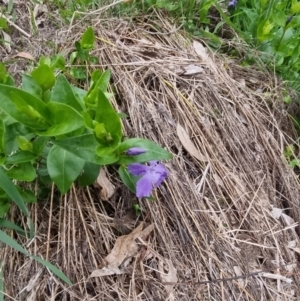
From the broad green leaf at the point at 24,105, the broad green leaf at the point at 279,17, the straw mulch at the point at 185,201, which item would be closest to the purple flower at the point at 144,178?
the straw mulch at the point at 185,201

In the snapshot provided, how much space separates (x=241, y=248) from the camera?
Result: 3.84 feet

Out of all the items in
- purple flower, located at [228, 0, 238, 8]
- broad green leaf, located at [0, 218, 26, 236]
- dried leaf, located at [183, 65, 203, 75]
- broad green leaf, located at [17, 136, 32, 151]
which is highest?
purple flower, located at [228, 0, 238, 8]

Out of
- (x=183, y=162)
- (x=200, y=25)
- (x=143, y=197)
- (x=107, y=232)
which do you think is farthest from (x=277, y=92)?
(x=107, y=232)

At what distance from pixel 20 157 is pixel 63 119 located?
0.13 meters

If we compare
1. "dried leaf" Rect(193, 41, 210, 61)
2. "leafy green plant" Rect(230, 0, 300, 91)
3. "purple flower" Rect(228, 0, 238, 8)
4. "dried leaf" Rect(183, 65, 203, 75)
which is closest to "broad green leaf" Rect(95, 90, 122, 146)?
"dried leaf" Rect(183, 65, 203, 75)

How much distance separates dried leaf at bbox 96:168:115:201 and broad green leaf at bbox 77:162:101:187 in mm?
71

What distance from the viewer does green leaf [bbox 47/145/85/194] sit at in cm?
97

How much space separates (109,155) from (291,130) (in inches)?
31.8

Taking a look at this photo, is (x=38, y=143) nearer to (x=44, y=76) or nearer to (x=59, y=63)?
(x=44, y=76)

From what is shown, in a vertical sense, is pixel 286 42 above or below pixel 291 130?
above

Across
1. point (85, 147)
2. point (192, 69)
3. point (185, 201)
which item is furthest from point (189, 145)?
point (85, 147)

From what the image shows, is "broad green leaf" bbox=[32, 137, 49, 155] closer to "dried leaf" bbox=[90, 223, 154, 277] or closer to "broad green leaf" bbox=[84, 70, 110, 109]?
"broad green leaf" bbox=[84, 70, 110, 109]

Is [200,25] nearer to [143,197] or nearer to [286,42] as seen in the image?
[286,42]

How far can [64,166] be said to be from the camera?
3.19 feet
